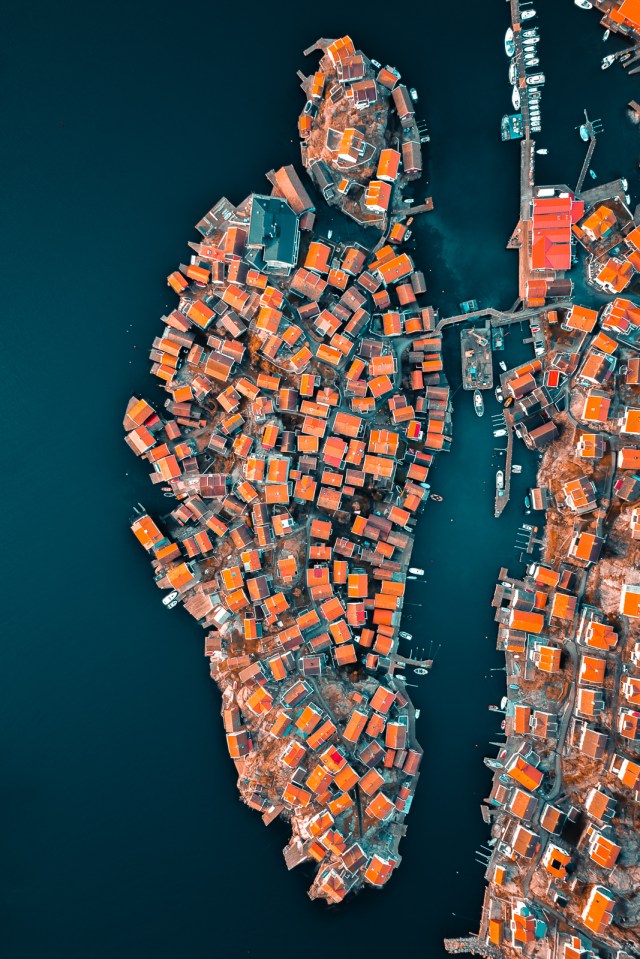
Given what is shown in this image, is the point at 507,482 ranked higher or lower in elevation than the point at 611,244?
lower

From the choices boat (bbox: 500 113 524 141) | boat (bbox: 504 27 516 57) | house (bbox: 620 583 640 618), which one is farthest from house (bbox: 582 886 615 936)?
boat (bbox: 504 27 516 57)

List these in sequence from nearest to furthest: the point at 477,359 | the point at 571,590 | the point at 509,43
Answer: the point at 571,590, the point at 509,43, the point at 477,359

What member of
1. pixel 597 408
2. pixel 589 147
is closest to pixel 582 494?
pixel 597 408

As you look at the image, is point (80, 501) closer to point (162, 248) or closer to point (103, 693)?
Result: point (103, 693)

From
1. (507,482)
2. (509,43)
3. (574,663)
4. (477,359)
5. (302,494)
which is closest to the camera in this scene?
(574,663)

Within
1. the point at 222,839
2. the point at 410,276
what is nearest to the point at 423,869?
the point at 222,839

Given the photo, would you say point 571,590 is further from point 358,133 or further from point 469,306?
point 358,133

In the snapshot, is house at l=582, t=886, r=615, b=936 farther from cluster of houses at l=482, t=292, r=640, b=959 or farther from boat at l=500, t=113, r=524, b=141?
boat at l=500, t=113, r=524, b=141
